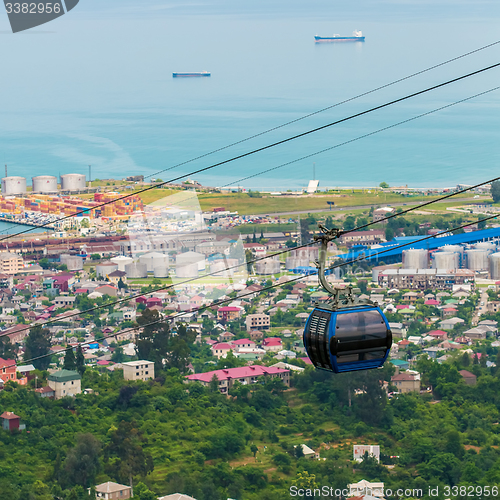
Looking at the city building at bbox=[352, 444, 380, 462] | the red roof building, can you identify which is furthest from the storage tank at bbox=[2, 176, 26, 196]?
the city building at bbox=[352, 444, 380, 462]

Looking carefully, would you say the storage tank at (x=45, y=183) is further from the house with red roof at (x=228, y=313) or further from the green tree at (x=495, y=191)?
the house with red roof at (x=228, y=313)

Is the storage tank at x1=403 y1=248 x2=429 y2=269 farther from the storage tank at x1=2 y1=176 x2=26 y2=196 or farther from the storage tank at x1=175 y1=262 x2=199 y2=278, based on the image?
the storage tank at x1=2 y1=176 x2=26 y2=196

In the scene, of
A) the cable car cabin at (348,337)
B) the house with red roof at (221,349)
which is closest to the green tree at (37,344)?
the house with red roof at (221,349)

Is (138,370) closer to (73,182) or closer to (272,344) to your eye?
(272,344)

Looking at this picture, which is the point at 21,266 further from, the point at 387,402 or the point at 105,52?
the point at 105,52

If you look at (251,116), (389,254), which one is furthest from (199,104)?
(389,254)
